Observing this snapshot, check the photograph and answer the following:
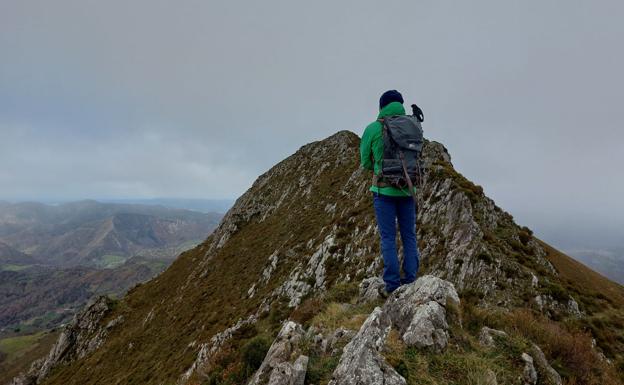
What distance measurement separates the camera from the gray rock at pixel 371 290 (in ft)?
37.5

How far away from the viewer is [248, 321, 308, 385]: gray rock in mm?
8062

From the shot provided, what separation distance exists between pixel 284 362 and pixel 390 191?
568 cm

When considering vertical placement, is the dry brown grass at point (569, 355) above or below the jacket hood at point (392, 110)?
below

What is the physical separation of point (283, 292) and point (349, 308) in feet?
49.1

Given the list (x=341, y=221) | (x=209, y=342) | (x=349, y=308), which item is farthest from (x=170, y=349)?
(x=349, y=308)

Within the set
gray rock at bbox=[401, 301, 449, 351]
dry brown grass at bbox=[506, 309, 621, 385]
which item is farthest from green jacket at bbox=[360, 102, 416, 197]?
dry brown grass at bbox=[506, 309, 621, 385]

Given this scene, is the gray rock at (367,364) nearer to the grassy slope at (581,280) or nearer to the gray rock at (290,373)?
the gray rock at (290,373)

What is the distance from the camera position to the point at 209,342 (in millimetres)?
24547

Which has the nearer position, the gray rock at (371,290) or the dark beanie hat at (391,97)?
the dark beanie hat at (391,97)

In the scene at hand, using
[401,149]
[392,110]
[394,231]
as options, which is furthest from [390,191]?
[392,110]

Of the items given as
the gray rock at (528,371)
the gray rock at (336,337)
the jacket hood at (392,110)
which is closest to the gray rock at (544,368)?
the gray rock at (528,371)

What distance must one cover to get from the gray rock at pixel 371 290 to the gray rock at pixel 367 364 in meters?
3.09

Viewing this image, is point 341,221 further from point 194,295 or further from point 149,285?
point 149,285

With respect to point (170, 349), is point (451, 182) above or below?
above
